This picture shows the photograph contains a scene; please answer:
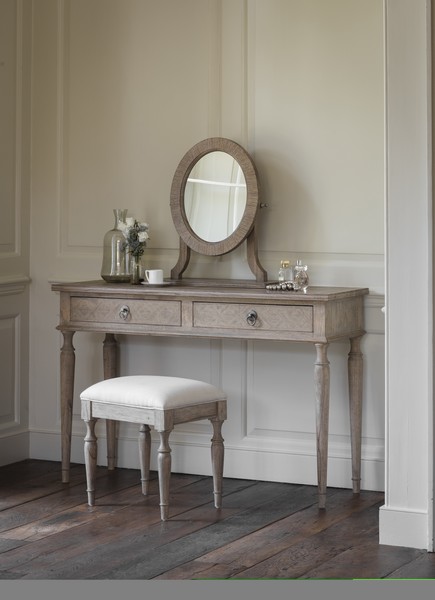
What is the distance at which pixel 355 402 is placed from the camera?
15.0 ft

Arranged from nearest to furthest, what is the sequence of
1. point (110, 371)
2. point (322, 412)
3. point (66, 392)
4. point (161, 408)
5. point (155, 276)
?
point (161, 408), point (322, 412), point (155, 276), point (66, 392), point (110, 371)

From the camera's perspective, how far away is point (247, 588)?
3.38 meters

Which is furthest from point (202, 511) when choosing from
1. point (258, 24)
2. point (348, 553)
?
point (258, 24)

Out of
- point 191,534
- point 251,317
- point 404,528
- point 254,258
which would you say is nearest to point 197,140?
point 254,258

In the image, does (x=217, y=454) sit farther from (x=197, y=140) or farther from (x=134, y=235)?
(x=197, y=140)

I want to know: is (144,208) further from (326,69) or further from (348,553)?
(348,553)

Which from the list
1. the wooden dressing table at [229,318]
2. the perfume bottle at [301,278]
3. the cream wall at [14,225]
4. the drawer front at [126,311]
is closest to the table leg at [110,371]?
the wooden dressing table at [229,318]

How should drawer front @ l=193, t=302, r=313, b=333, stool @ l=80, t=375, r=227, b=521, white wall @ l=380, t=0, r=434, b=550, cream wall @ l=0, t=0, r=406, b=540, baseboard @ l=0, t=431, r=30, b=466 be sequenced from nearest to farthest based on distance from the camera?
white wall @ l=380, t=0, r=434, b=550 → stool @ l=80, t=375, r=227, b=521 → drawer front @ l=193, t=302, r=313, b=333 → cream wall @ l=0, t=0, r=406, b=540 → baseboard @ l=0, t=431, r=30, b=466

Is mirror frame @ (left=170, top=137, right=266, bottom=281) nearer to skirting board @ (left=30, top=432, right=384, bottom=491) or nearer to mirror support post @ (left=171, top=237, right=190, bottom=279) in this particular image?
mirror support post @ (left=171, top=237, right=190, bottom=279)

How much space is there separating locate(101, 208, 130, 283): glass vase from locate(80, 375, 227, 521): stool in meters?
0.67

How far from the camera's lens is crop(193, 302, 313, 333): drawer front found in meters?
4.32

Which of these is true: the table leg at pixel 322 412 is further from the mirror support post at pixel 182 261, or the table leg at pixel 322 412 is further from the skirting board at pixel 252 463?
the mirror support post at pixel 182 261

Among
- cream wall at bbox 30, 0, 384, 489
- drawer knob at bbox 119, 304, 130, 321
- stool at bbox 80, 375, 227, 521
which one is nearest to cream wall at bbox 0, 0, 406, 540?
cream wall at bbox 30, 0, 384, 489

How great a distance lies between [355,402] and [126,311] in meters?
1.03
